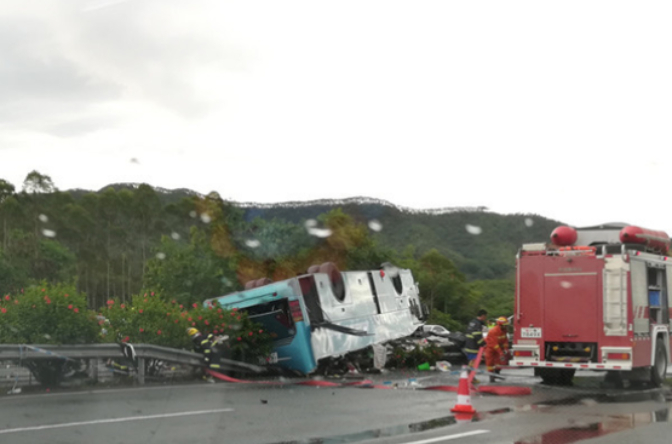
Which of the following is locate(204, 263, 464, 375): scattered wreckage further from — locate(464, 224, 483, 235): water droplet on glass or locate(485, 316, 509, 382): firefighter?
locate(464, 224, 483, 235): water droplet on glass

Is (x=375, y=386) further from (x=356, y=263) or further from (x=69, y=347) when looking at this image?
(x=356, y=263)

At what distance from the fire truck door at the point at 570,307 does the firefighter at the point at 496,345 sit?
100 cm

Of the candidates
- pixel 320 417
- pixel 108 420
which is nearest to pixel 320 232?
pixel 320 417

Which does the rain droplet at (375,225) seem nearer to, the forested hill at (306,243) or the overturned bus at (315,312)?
the forested hill at (306,243)

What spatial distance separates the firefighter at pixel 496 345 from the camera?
1816 centimetres

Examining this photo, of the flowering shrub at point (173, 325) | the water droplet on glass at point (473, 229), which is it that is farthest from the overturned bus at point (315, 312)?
the water droplet on glass at point (473, 229)

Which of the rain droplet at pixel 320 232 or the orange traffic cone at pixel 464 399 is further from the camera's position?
the rain droplet at pixel 320 232

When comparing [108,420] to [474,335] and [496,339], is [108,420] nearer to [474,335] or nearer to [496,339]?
[474,335]

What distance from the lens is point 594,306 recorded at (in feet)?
56.2

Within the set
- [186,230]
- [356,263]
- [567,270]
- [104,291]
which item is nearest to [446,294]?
[356,263]

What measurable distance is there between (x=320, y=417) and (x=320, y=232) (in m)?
27.0

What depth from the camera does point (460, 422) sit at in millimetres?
11359

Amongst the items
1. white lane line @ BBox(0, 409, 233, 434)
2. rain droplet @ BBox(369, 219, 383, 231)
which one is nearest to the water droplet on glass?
rain droplet @ BBox(369, 219, 383, 231)

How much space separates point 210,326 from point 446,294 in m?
12.1
